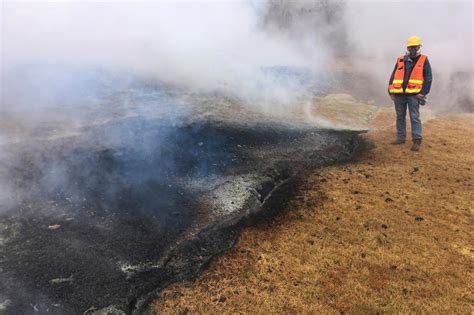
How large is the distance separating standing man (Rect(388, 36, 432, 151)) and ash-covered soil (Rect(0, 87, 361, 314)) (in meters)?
1.07

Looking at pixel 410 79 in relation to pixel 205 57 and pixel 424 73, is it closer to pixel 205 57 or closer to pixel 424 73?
pixel 424 73

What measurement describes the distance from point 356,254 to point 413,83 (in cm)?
403

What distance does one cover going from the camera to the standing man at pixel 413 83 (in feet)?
22.2

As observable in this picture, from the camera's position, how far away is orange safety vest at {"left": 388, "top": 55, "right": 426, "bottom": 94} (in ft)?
22.2

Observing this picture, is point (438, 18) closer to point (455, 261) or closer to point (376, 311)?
point (455, 261)

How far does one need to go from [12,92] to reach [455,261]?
857cm

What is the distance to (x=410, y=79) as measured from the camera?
689 centimetres

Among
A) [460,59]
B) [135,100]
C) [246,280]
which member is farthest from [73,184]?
[460,59]

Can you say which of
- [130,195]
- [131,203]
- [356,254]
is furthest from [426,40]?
[131,203]

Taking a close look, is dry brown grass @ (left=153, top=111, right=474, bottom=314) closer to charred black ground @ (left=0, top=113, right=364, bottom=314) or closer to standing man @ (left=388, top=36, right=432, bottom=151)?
charred black ground @ (left=0, top=113, right=364, bottom=314)

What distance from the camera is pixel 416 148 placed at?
689cm

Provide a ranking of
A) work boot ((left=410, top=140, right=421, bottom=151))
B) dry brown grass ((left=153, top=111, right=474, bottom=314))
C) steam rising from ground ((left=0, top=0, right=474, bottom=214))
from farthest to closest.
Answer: steam rising from ground ((left=0, top=0, right=474, bottom=214)) < work boot ((left=410, top=140, right=421, bottom=151)) < dry brown grass ((left=153, top=111, right=474, bottom=314))

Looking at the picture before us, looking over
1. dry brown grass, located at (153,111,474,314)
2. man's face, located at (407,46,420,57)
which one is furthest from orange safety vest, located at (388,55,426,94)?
dry brown grass, located at (153,111,474,314)

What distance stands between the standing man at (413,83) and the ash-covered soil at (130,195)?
3.50ft
